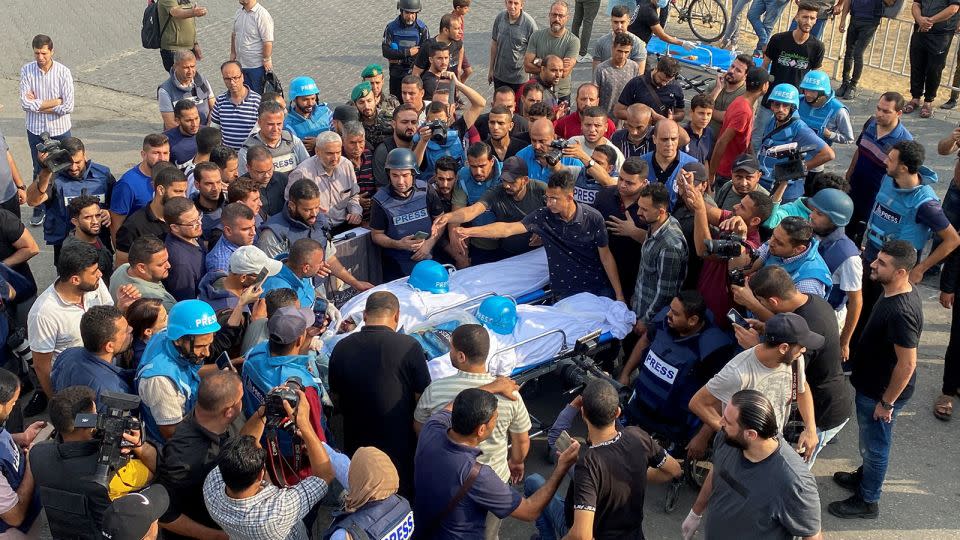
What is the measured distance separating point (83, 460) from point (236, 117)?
206 inches

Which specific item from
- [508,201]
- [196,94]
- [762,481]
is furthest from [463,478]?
[196,94]

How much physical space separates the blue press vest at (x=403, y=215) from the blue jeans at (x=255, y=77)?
416cm

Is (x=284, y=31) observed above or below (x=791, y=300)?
below

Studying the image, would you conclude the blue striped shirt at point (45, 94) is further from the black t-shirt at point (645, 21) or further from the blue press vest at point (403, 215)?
the black t-shirt at point (645, 21)

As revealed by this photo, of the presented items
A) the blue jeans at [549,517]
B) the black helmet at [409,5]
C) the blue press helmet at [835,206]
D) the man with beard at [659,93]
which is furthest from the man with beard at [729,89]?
the blue jeans at [549,517]

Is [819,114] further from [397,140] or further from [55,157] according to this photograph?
[55,157]

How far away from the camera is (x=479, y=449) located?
4.60m

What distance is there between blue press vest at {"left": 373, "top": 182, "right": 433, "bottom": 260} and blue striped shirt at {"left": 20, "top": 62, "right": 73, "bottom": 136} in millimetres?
4243

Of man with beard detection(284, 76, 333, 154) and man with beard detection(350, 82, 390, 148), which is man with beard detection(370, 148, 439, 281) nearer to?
man with beard detection(350, 82, 390, 148)

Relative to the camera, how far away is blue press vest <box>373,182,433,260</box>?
24.4 ft

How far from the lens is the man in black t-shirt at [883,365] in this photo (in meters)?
5.66

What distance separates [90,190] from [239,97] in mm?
2073

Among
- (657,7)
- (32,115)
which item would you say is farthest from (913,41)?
(32,115)

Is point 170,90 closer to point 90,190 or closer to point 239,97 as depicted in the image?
point 239,97
